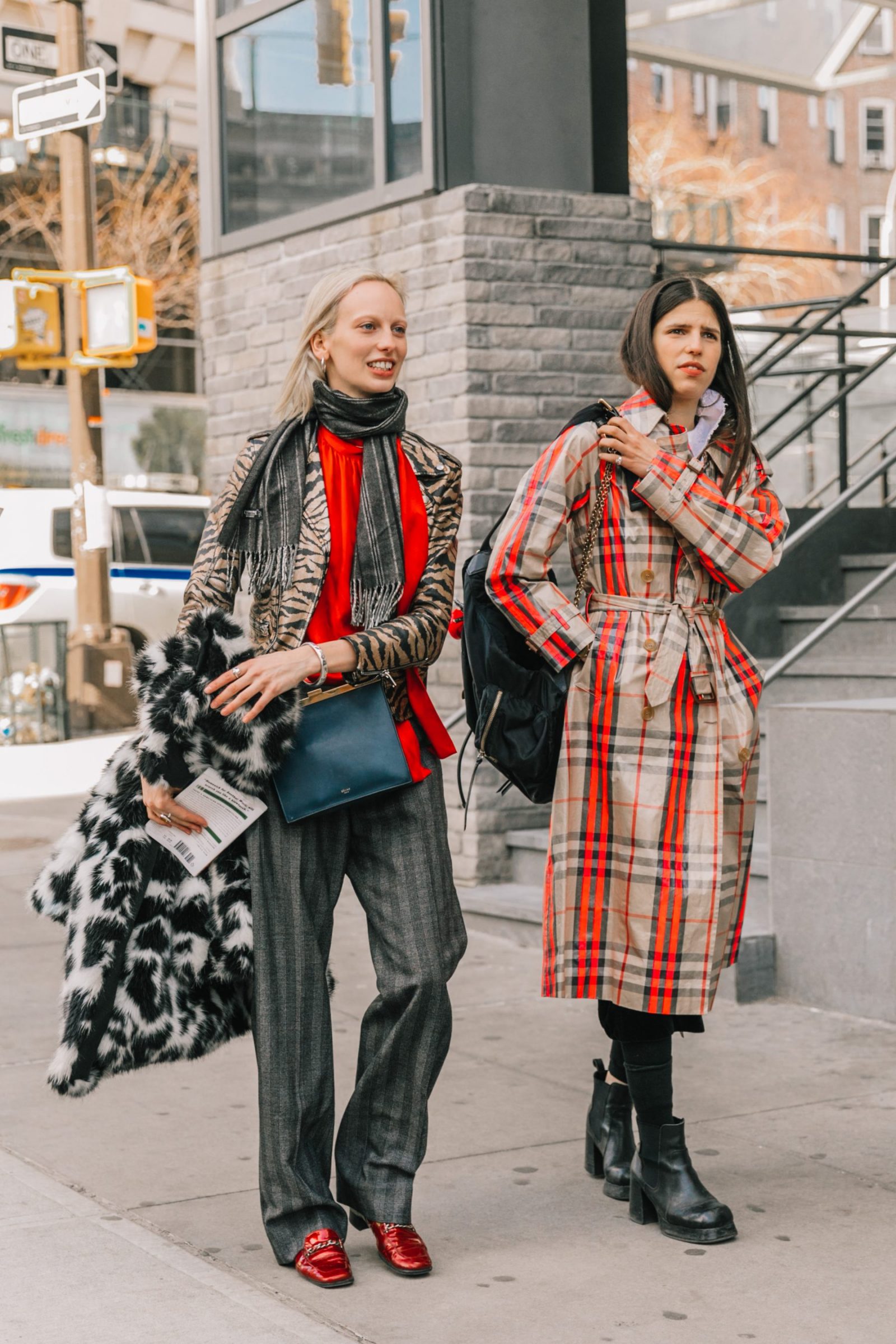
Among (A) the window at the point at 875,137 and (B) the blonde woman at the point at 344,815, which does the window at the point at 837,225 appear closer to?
(A) the window at the point at 875,137

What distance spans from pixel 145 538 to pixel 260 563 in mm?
14336

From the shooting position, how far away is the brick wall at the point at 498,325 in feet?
23.4

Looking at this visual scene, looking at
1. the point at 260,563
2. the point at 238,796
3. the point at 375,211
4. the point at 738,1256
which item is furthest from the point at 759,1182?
the point at 375,211

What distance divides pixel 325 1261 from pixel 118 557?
14.4 m

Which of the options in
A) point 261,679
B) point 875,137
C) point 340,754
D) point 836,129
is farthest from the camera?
point 875,137

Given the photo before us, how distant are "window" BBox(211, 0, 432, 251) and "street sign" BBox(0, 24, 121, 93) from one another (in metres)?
4.21

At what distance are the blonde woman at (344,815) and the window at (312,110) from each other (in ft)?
13.4

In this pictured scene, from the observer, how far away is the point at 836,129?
154 ft

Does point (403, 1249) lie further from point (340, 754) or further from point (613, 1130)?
point (340, 754)

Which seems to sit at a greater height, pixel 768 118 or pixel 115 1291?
pixel 768 118

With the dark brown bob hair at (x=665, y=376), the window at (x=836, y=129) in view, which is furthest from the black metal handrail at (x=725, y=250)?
the window at (x=836, y=129)

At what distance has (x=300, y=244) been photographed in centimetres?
802

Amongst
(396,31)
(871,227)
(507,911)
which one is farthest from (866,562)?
(871,227)

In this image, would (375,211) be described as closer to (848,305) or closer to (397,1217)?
(848,305)
